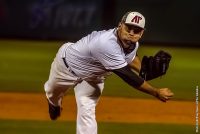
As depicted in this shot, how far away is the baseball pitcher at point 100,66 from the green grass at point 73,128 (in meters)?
0.82

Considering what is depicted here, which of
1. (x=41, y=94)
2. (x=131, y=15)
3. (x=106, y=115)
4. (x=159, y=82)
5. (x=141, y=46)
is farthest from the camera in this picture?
(x=141, y=46)

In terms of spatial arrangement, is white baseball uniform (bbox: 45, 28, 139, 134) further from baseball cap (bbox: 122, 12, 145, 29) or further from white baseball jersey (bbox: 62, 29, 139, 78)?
baseball cap (bbox: 122, 12, 145, 29)

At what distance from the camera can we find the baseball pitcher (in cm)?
571

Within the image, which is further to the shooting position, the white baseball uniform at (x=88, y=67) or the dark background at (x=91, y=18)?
the dark background at (x=91, y=18)

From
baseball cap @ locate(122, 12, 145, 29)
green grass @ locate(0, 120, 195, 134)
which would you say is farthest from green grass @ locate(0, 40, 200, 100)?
baseball cap @ locate(122, 12, 145, 29)

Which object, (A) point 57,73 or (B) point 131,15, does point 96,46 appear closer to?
(B) point 131,15

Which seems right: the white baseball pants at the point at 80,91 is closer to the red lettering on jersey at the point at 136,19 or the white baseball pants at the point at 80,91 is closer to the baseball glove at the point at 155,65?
the baseball glove at the point at 155,65

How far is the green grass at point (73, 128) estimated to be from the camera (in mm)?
7720

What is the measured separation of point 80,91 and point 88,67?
33 centimetres

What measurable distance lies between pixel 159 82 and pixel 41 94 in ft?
9.21

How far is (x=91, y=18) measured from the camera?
17.8m

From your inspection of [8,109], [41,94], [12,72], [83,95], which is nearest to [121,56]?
[83,95]

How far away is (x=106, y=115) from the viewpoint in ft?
29.3

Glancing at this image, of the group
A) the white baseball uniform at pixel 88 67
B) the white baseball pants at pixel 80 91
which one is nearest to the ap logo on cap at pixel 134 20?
the white baseball uniform at pixel 88 67
